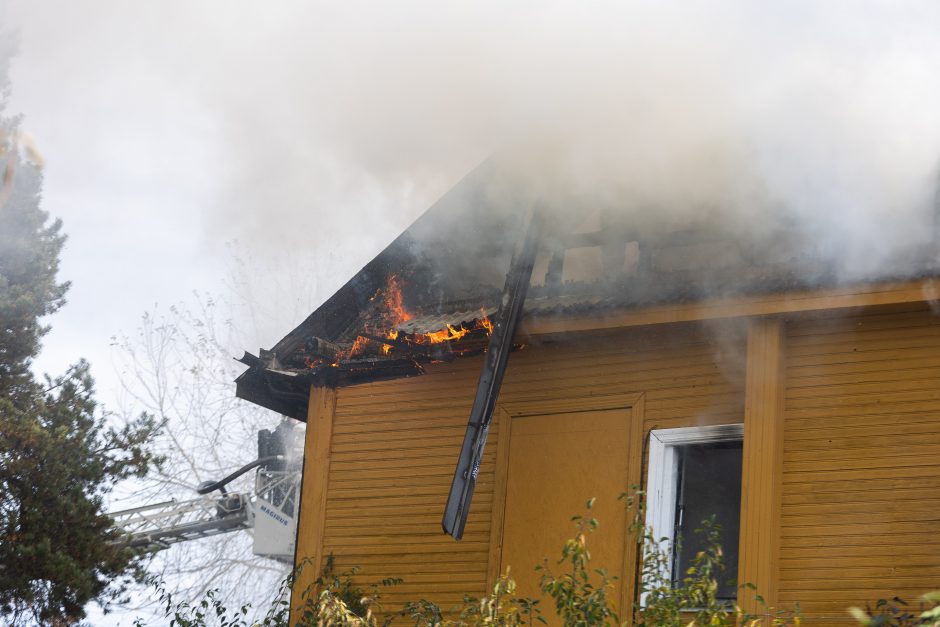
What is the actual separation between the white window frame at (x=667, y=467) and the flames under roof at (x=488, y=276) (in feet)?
3.21

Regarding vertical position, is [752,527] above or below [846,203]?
below

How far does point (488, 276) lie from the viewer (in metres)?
11.5

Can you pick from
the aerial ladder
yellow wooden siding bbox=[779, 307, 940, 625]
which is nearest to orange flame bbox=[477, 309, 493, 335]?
yellow wooden siding bbox=[779, 307, 940, 625]

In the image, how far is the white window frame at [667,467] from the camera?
9.57 metres

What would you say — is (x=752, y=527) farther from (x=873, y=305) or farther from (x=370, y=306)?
(x=370, y=306)

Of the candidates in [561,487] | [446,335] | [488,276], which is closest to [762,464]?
[561,487]

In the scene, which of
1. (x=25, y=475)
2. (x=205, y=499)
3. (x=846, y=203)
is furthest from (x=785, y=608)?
(x=205, y=499)

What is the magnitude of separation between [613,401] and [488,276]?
1896mm

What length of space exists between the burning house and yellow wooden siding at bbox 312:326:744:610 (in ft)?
0.06

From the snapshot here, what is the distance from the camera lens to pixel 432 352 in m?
10.9

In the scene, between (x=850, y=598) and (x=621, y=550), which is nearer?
(x=850, y=598)

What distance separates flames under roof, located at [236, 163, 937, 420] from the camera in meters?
9.52

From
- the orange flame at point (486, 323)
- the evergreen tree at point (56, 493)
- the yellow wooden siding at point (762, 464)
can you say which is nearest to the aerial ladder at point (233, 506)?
the evergreen tree at point (56, 493)

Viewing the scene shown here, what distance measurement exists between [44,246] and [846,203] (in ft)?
33.5
